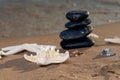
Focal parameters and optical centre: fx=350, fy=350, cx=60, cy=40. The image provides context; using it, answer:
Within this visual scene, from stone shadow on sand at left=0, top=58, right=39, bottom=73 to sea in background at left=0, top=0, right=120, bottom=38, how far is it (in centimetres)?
215

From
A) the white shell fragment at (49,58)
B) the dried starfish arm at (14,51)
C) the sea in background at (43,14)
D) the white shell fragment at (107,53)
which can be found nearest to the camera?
the white shell fragment at (49,58)

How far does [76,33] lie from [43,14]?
3.58m

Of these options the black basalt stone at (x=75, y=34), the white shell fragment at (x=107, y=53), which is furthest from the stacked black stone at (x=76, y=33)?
the white shell fragment at (x=107, y=53)

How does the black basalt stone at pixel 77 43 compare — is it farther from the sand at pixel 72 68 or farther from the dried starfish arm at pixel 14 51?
the dried starfish arm at pixel 14 51

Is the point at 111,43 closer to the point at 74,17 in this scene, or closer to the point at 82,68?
the point at 74,17

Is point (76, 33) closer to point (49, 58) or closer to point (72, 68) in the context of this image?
point (49, 58)

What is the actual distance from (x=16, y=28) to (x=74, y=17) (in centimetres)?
247

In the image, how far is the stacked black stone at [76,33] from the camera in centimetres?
493

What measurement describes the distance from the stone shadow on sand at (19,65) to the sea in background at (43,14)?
215 centimetres

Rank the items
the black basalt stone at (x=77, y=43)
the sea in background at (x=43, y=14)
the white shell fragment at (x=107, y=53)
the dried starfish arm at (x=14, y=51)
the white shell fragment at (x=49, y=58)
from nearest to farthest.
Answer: the white shell fragment at (x=49, y=58) → the white shell fragment at (x=107, y=53) → the dried starfish arm at (x=14, y=51) → the black basalt stone at (x=77, y=43) → the sea in background at (x=43, y=14)

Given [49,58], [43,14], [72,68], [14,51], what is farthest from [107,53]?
[43,14]

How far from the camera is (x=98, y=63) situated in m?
4.07

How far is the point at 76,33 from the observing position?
4949 millimetres

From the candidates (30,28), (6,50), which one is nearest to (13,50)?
(6,50)
